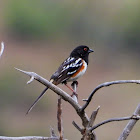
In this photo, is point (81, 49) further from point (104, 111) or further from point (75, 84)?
point (104, 111)

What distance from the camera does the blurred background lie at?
76.0ft

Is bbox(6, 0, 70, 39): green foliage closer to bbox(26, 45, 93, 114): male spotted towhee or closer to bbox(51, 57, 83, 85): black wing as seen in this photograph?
bbox(26, 45, 93, 114): male spotted towhee

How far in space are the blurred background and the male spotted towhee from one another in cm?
1249

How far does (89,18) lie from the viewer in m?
36.6

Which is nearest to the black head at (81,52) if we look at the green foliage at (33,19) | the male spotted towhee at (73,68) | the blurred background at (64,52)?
the male spotted towhee at (73,68)

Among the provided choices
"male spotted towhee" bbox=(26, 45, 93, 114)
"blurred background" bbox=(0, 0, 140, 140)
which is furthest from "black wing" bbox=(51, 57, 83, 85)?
"blurred background" bbox=(0, 0, 140, 140)

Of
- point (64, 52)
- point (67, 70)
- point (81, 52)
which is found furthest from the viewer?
point (64, 52)

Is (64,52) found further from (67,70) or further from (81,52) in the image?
(67,70)

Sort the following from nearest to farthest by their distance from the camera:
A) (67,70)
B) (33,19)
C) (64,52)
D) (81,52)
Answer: (67,70) → (81,52) → (64,52) → (33,19)

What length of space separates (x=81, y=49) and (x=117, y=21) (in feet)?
102

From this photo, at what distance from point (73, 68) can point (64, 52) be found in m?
27.0

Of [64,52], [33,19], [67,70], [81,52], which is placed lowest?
[64,52]

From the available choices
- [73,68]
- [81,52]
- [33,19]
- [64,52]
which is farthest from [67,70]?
[33,19]

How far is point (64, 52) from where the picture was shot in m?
33.7
